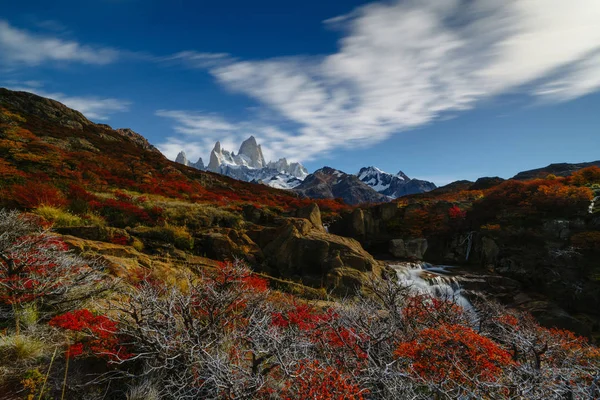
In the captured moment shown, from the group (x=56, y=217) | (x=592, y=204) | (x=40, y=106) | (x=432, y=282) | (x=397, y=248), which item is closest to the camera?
(x=56, y=217)

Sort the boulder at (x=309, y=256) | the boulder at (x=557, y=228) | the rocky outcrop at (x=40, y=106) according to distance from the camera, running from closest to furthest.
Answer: the boulder at (x=309, y=256) → the boulder at (x=557, y=228) → the rocky outcrop at (x=40, y=106)

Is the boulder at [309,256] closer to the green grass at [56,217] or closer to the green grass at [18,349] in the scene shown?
the green grass at [56,217]

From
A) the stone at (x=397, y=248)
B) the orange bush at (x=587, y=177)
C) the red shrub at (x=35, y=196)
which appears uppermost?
the orange bush at (x=587, y=177)

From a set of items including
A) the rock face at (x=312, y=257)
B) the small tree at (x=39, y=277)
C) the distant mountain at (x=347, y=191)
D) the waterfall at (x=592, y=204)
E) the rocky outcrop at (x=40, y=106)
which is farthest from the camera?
the distant mountain at (x=347, y=191)

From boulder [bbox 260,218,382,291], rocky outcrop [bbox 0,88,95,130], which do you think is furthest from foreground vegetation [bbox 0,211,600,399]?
rocky outcrop [bbox 0,88,95,130]

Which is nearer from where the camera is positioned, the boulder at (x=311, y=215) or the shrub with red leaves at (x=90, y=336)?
the shrub with red leaves at (x=90, y=336)

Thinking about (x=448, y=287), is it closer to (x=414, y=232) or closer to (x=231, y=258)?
(x=414, y=232)

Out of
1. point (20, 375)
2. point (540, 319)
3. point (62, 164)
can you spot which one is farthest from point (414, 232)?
point (62, 164)

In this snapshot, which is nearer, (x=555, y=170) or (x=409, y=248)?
(x=409, y=248)

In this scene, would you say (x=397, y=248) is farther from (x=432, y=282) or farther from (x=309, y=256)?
(x=309, y=256)

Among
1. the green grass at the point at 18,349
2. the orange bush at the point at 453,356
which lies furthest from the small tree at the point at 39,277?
the orange bush at the point at 453,356

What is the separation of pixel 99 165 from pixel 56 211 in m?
17.0

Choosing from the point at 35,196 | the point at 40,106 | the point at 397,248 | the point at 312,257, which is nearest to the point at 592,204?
the point at 397,248

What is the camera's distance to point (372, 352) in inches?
177
